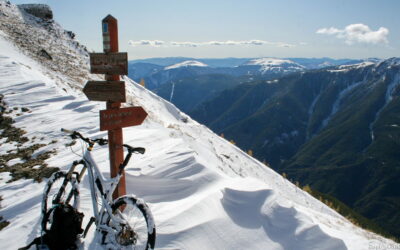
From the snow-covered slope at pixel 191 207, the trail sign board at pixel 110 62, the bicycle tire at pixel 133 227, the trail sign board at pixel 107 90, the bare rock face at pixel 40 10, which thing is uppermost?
the bare rock face at pixel 40 10

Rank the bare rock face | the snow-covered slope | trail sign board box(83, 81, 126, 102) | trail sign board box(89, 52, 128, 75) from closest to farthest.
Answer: trail sign board box(89, 52, 128, 75), trail sign board box(83, 81, 126, 102), the snow-covered slope, the bare rock face

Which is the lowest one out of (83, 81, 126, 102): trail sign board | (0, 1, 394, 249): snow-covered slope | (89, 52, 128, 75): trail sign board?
(0, 1, 394, 249): snow-covered slope

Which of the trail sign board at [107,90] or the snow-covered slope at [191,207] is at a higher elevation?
the trail sign board at [107,90]

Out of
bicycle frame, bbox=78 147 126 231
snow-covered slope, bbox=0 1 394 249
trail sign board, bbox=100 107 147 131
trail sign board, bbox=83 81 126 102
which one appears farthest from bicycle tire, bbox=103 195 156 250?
trail sign board, bbox=83 81 126 102

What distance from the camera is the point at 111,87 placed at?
611 centimetres

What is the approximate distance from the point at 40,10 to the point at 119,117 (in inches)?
1982

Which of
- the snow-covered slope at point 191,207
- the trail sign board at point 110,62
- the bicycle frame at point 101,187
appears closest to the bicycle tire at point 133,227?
the bicycle frame at point 101,187

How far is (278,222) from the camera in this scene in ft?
23.6

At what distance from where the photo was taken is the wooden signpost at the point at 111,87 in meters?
5.98

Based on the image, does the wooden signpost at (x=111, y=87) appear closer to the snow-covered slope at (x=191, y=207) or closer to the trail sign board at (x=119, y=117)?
the trail sign board at (x=119, y=117)

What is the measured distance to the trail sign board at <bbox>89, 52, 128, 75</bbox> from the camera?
5.98m

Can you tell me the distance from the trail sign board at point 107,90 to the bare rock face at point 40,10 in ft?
160

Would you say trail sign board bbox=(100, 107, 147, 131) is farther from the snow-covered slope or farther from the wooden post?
the snow-covered slope

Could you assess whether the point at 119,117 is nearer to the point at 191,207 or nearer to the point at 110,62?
the point at 110,62
